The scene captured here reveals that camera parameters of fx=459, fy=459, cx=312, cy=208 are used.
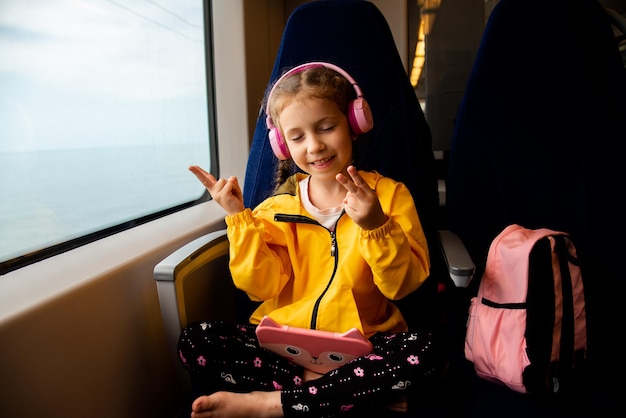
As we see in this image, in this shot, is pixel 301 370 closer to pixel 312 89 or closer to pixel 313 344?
pixel 313 344

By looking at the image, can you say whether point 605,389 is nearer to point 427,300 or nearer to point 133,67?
point 427,300

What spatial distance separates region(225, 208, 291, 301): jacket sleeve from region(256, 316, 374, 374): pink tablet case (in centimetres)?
15

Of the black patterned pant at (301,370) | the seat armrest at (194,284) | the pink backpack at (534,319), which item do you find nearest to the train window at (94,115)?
the seat armrest at (194,284)

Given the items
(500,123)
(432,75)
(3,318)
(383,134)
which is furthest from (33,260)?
(432,75)

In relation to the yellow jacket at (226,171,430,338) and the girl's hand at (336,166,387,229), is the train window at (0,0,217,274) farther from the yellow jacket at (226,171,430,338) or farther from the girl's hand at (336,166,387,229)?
the girl's hand at (336,166,387,229)

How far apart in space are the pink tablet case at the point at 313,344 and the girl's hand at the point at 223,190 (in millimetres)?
296

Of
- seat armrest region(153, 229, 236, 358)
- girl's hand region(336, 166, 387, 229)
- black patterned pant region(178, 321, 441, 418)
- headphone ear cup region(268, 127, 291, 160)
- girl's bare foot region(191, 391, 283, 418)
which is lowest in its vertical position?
girl's bare foot region(191, 391, 283, 418)

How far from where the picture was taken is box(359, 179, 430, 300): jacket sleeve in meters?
0.99

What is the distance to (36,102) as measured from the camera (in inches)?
44.6

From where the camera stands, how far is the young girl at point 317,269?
3.11 feet

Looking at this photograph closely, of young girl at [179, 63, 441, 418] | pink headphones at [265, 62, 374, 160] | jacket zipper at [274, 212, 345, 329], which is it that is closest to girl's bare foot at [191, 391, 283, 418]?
young girl at [179, 63, 441, 418]

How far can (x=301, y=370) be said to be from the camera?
3.64ft

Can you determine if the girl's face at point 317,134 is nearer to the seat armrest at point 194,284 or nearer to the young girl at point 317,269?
the young girl at point 317,269

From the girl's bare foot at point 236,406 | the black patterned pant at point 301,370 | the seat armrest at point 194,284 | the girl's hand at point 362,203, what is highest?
the girl's hand at point 362,203
